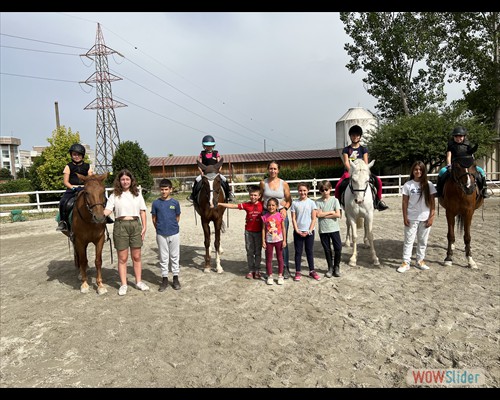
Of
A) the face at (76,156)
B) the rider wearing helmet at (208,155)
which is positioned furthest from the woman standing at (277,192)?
the face at (76,156)

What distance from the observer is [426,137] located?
66.0ft

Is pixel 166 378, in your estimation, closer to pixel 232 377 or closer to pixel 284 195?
pixel 232 377

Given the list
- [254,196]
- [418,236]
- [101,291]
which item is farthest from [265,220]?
[101,291]

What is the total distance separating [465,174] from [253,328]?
4.80 metres

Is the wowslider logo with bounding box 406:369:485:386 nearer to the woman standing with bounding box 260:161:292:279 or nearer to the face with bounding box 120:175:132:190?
the woman standing with bounding box 260:161:292:279

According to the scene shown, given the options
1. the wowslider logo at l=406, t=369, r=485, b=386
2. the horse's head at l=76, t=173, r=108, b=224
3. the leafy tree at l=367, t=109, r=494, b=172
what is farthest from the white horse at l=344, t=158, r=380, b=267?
the leafy tree at l=367, t=109, r=494, b=172

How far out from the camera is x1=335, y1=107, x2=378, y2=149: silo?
2795 cm

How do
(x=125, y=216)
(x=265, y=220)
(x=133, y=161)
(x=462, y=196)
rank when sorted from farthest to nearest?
(x=133, y=161)
(x=462, y=196)
(x=265, y=220)
(x=125, y=216)

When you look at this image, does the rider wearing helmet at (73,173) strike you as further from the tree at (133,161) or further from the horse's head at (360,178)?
the tree at (133,161)

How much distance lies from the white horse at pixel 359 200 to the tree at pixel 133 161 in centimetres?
1907

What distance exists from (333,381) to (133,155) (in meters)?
22.8

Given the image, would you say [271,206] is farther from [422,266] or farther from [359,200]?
[422,266]

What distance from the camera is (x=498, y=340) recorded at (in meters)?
3.76

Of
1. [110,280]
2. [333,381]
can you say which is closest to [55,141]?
[110,280]
